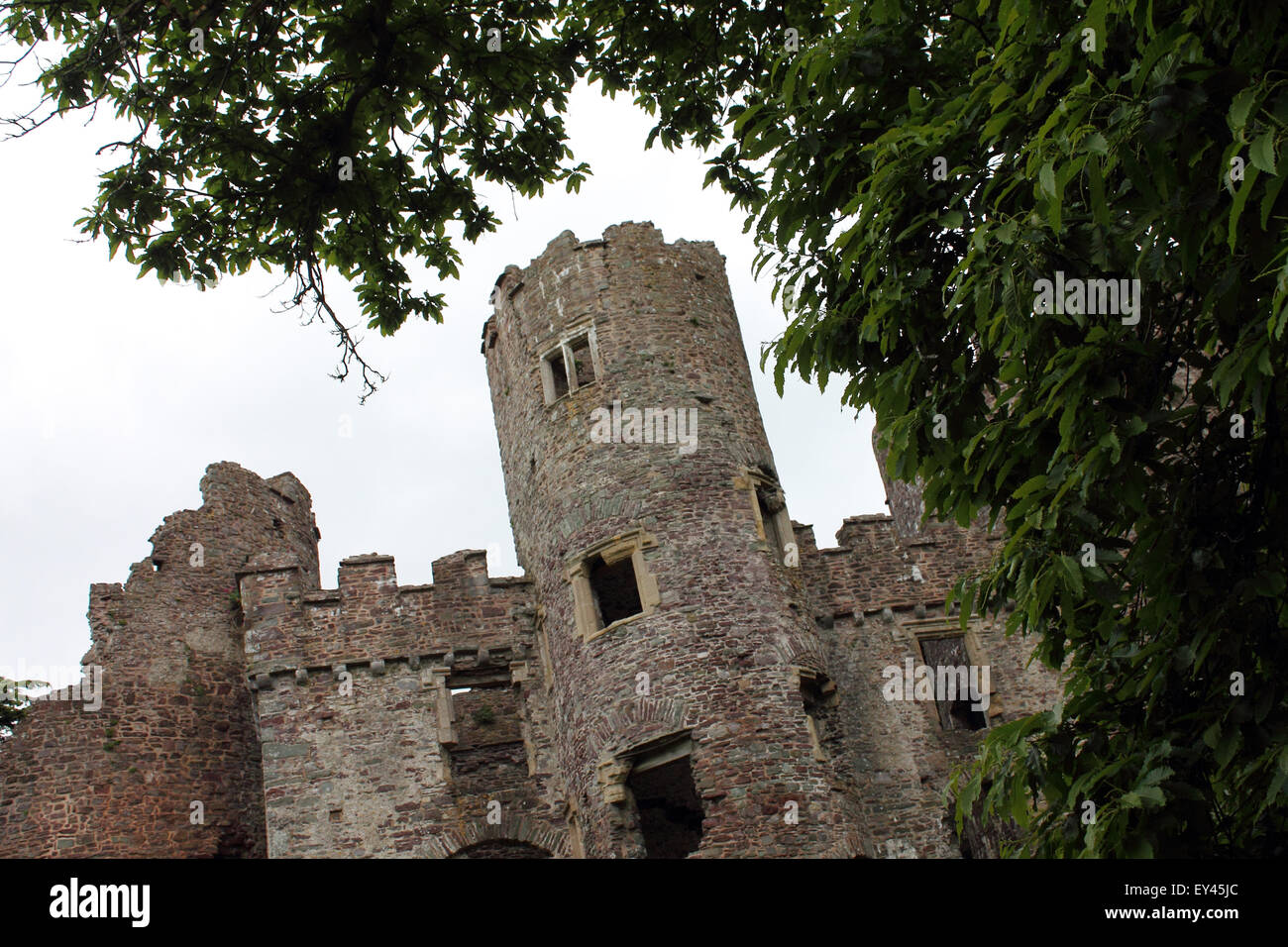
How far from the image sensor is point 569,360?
1669 centimetres

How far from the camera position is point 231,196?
7266 millimetres

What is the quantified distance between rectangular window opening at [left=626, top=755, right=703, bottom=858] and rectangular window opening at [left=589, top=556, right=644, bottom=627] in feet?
7.40

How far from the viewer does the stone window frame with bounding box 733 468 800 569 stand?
50.1 ft

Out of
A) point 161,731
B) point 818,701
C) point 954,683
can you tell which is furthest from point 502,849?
point 954,683

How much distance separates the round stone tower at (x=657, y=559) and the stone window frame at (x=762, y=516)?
4 centimetres

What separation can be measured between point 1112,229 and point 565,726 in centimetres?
1167

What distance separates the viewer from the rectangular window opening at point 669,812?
1556cm

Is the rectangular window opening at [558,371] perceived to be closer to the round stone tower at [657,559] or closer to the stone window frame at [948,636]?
the round stone tower at [657,559]

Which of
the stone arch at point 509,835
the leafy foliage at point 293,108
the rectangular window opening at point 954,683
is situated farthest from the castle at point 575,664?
the leafy foliage at point 293,108

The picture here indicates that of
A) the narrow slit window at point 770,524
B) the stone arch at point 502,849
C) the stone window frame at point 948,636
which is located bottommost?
the stone arch at point 502,849

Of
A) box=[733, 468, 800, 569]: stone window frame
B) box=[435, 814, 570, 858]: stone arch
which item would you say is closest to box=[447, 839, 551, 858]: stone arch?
box=[435, 814, 570, 858]: stone arch

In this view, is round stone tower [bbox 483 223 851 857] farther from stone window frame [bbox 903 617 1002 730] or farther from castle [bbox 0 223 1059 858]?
stone window frame [bbox 903 617 1002 730]

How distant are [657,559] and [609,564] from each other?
2.55 ft
